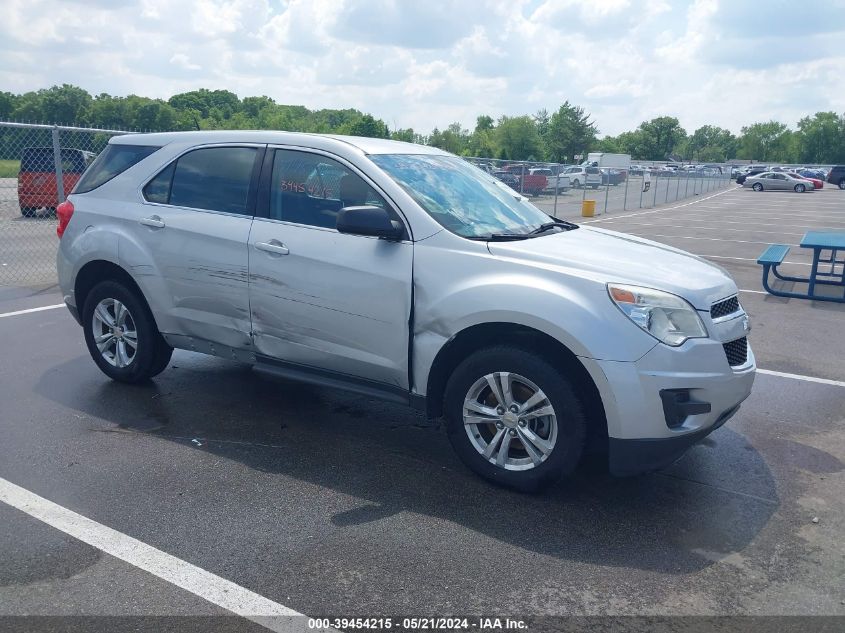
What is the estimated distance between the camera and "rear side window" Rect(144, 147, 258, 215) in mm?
5008

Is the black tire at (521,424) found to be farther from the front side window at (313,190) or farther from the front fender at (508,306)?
the front side window at (313,190)

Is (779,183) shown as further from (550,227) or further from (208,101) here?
(208,101)

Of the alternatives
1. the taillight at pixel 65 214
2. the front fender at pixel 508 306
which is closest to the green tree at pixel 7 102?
the taillight at pixel 65 214

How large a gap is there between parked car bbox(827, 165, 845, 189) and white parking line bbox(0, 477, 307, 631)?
6315 cm

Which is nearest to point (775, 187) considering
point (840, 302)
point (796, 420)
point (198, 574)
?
point (840, 302)

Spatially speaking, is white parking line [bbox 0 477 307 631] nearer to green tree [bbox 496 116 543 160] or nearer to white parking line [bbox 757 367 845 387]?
white parking line [bbox 757 367 845 387]

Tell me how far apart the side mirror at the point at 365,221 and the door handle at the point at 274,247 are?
0.54 meters

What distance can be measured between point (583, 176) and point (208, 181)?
899 inches

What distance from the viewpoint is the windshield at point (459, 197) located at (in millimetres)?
4469

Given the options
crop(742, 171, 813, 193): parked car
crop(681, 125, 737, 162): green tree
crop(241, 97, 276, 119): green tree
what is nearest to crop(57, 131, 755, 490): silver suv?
crop(742, 171, 813, 193): parked car

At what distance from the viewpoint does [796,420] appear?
540 centimetres

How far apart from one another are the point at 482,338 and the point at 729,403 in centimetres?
135

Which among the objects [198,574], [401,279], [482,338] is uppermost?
[401,279]

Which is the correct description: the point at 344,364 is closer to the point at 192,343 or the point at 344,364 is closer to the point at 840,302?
the point at 192,343
